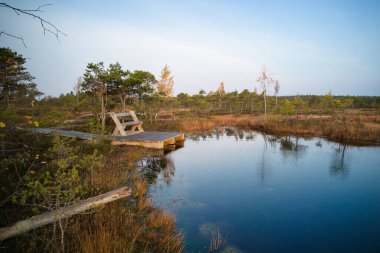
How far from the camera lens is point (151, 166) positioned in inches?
408

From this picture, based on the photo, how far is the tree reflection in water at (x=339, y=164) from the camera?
10.1 metres

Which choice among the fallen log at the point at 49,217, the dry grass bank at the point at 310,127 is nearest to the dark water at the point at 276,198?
the fallen log at the point at 49,217

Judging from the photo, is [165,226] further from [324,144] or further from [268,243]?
[324,144]

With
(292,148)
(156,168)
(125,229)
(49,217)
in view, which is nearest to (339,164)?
(292,148)

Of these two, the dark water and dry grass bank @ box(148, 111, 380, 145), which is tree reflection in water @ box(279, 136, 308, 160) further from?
dry grass bank @ box(148, 111, 380, 145)

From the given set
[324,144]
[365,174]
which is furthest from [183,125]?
[365,174]

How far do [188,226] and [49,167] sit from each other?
400cm

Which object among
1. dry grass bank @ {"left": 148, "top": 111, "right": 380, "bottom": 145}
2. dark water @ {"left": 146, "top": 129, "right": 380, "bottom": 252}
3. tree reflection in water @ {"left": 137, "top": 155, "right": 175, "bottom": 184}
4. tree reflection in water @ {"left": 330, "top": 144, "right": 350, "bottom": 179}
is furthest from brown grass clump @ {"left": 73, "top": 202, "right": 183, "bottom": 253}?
dry grass bank @ {"left": 148, "top": 111, "right": 380, "bottom": 145}

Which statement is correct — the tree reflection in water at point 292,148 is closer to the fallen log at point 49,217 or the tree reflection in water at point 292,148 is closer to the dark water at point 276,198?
the dark water at point 276,198

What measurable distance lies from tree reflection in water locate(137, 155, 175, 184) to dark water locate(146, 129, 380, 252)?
0.34ft

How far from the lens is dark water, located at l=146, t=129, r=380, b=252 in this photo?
5316mm

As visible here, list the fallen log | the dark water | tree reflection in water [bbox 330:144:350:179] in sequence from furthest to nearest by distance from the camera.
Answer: tree reflection in water [bbox 330:144:350:179], the dark water, the fallen log

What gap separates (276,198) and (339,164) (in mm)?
5889

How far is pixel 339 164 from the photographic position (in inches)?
446
